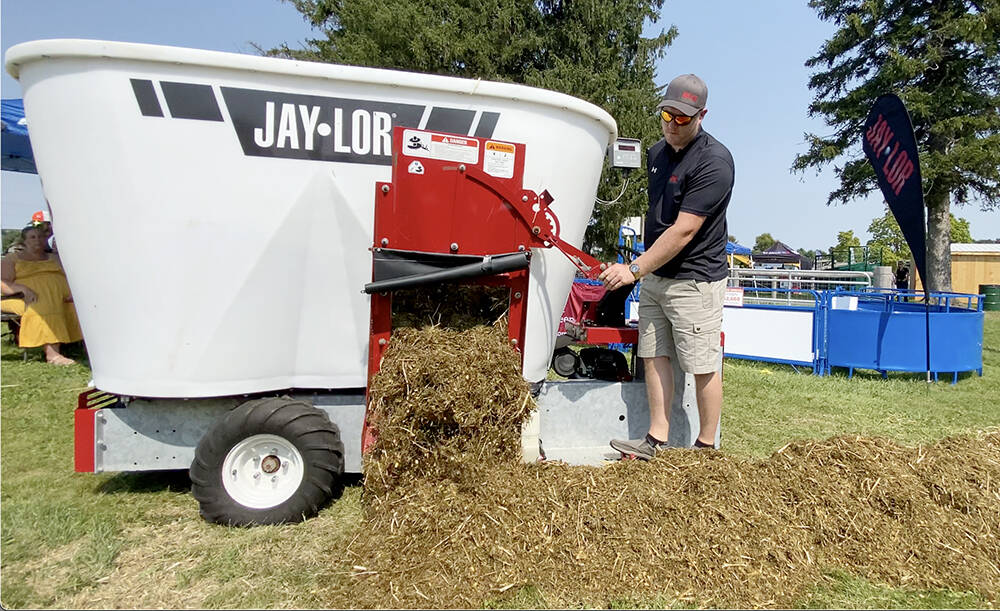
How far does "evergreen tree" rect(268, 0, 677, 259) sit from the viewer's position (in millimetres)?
13781

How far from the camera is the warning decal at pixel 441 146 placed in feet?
9.18

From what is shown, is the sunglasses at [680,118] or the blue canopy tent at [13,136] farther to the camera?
the blue canopy tent at [13,136]

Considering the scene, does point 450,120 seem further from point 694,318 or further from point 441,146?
point 694,318

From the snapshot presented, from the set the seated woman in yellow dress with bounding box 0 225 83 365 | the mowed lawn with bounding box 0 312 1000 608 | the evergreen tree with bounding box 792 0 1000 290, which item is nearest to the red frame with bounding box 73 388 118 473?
the mowed lawn with bounding box 0 312 1000 608

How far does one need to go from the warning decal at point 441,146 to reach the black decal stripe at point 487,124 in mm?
237

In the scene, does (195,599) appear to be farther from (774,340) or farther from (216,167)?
(774,340)

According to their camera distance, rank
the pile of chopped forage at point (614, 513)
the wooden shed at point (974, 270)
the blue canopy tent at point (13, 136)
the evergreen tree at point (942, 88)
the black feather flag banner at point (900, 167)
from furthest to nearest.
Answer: the wooden shed at point (974, 270), the evergreen tree at point (942, 88), the blue canopy tent at point (13, 136), the black feather flag banner at point (900, 167), the pile of chopped forage at point (614, 513)

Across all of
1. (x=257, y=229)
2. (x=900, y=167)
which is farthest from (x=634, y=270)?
(x=900, y=167)

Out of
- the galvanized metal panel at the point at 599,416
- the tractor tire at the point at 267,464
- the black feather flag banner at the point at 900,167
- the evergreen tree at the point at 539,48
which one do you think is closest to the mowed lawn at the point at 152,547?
the tractor tire at the point at 267,464

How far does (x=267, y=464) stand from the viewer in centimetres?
296

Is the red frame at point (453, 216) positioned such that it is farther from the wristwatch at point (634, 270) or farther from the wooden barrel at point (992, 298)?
the wooden barrel at point (992, 298)

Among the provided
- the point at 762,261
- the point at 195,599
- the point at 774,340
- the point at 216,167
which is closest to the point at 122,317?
the point at 216,167

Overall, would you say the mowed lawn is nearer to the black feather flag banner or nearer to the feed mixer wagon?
the feed mixer wagon


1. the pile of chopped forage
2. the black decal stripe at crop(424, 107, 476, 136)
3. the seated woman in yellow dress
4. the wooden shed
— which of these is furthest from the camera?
the wooden shed
